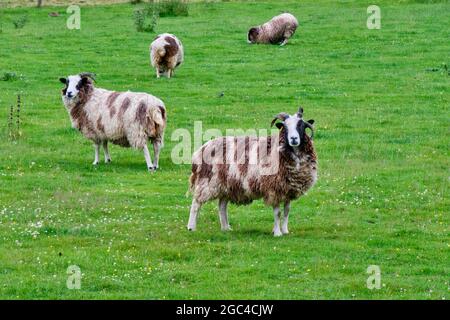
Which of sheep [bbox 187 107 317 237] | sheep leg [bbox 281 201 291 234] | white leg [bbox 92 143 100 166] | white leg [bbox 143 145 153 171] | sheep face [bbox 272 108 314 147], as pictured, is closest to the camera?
sheep face [bbox 272 108 314 147]

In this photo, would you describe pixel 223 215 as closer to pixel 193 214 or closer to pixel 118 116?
pixel 193 214

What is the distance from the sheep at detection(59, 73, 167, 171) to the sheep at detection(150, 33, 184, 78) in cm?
871

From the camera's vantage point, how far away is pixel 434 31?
130ft

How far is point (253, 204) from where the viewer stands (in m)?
19.6

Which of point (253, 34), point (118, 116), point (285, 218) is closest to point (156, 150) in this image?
point (118, 116)

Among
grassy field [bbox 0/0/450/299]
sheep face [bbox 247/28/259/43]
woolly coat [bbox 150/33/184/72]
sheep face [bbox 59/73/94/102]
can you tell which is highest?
sheep face [bbox 247/28/259/43]

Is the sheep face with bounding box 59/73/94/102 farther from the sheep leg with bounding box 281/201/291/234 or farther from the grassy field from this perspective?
the sheep leg with bounding box 281/201/291/234

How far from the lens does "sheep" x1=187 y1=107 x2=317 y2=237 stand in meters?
16.7

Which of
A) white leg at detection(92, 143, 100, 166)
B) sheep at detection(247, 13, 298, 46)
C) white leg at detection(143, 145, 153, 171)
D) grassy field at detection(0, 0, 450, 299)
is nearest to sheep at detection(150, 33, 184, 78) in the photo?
grassy field at detection(0, 0, 450, 299)

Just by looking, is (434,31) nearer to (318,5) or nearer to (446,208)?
(318,5)

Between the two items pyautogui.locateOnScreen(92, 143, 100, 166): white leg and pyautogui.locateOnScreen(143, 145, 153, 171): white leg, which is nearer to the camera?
pyautogui.locateOnScreen(143, 145, 153, 171): white leg

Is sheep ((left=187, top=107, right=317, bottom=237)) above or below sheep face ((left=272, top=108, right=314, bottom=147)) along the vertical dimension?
below

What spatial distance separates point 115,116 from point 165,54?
10.1 metres
